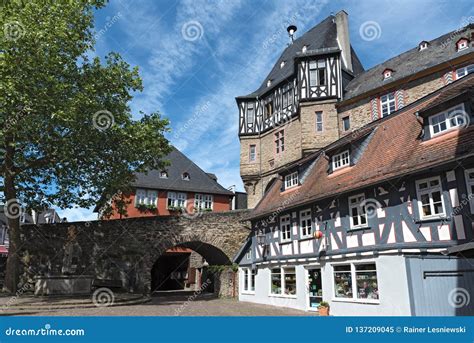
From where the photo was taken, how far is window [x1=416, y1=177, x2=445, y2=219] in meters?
10.5

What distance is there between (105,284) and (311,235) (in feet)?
40.0

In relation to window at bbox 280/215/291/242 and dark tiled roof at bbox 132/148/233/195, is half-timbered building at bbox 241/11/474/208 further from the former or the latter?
window at bbox 280/215/291/242

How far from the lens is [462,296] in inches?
378

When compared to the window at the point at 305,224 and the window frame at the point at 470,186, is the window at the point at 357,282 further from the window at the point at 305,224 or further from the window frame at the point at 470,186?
the window frame at the point at 470,186

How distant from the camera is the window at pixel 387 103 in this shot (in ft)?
75.8

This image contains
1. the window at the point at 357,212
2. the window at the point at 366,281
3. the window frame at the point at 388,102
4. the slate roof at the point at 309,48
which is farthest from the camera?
the slate roof at the point at 309,48

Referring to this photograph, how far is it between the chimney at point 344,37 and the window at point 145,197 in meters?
19.0

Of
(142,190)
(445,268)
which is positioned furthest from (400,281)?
(142,190)

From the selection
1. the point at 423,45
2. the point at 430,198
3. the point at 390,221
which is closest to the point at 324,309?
the point at 390,221

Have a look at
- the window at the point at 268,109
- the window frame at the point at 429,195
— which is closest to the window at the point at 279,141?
the window at the point at 268,109

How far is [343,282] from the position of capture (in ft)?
42.4

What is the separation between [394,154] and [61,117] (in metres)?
12.0

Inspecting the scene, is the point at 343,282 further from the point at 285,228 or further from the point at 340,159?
the point at 340,159

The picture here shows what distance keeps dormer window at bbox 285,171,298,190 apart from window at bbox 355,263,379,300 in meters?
6.40
